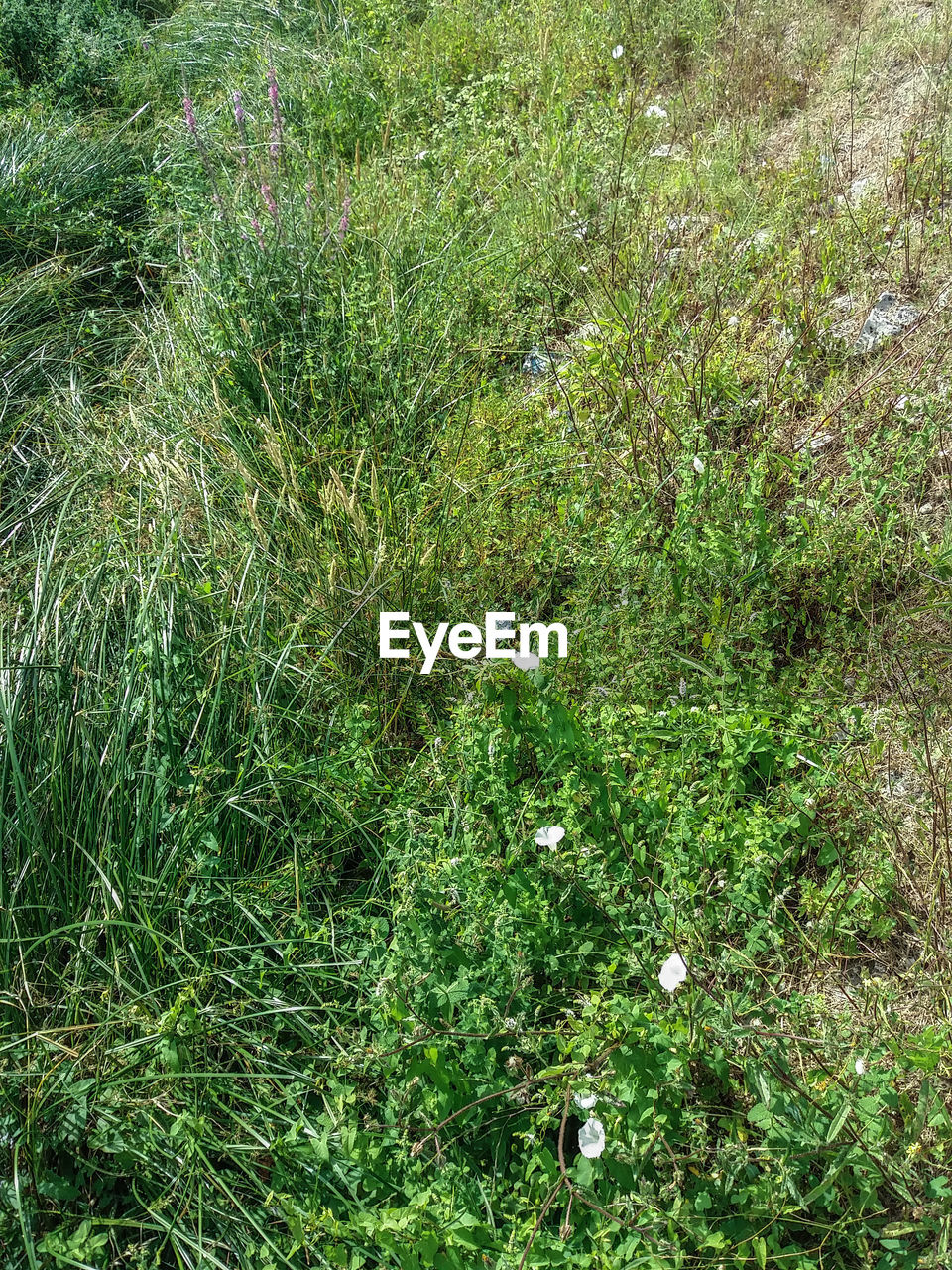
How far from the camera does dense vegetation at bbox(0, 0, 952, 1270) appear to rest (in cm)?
189

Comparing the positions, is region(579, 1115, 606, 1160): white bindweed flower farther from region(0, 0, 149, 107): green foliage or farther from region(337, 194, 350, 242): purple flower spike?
region(0, 0, 149, 107): green foliage

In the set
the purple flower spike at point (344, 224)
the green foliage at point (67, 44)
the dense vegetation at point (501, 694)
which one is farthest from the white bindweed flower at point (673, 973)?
the green foliage at point (67, 44)

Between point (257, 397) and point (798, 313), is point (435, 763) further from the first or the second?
point (798, 313)

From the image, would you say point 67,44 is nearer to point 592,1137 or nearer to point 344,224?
point 344,224

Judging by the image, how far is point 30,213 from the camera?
4973 mm

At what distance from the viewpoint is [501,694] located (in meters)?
2.56

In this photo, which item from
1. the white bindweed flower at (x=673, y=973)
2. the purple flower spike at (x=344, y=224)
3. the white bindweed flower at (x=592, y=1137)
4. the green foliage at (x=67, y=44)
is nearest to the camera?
the white bindweed flower at (x=592, y=1137)

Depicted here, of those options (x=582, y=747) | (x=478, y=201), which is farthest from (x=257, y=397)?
(x=582, y=747)

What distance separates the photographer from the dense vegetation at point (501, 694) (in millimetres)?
1889

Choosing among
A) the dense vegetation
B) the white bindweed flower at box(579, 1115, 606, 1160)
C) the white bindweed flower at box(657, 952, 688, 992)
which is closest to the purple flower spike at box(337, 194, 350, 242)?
the dense vegetation

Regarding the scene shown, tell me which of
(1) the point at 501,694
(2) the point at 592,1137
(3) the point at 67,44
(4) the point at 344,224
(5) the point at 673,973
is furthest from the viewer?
(3) the point at 67,44

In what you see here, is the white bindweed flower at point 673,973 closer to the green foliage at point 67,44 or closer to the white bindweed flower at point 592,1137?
the white bindweed flower at point 592,1137

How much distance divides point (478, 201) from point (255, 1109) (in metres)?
3.96

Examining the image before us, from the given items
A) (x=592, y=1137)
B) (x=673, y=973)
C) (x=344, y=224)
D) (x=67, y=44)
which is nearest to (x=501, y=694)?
(x=673, y=973)
